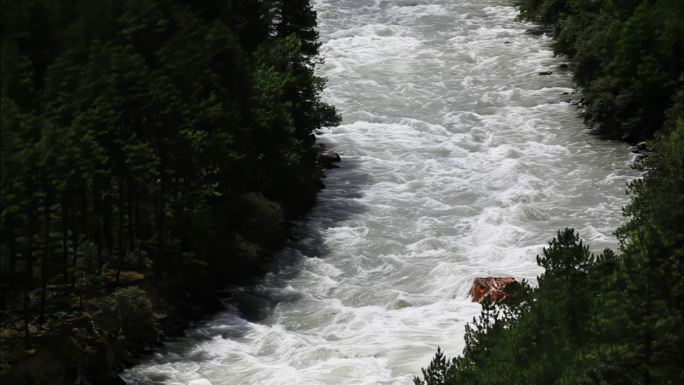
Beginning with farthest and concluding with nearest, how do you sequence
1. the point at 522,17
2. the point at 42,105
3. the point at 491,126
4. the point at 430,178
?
the point at 522,17, the point at 491,126, the point at 430,178, the point at 42,105

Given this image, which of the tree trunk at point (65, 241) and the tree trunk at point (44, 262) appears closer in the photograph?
the tree trunk at point (44, 262)

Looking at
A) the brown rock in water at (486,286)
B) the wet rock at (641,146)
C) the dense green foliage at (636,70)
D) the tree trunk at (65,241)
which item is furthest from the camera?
the dense green foliage at (636,70)

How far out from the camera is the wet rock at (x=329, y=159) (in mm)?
63688

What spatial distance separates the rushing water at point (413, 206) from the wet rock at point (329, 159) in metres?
0.99

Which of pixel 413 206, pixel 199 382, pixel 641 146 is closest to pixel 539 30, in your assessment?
pixel 641 146

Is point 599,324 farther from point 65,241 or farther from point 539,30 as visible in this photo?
point 539,30

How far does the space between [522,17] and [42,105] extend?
56.8 metres

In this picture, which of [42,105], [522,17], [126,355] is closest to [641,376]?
[126,355]

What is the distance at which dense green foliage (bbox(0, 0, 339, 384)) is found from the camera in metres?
35.7

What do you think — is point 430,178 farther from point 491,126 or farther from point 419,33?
point 419,33

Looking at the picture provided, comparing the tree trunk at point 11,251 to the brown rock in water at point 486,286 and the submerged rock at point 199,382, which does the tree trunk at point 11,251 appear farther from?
the brown rock in water at point 486,286

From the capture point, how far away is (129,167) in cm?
4153

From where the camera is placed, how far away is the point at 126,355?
38.9 metres

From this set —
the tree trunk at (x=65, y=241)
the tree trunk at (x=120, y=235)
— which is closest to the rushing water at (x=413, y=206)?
the tree trunk at (x=120, y=235)
